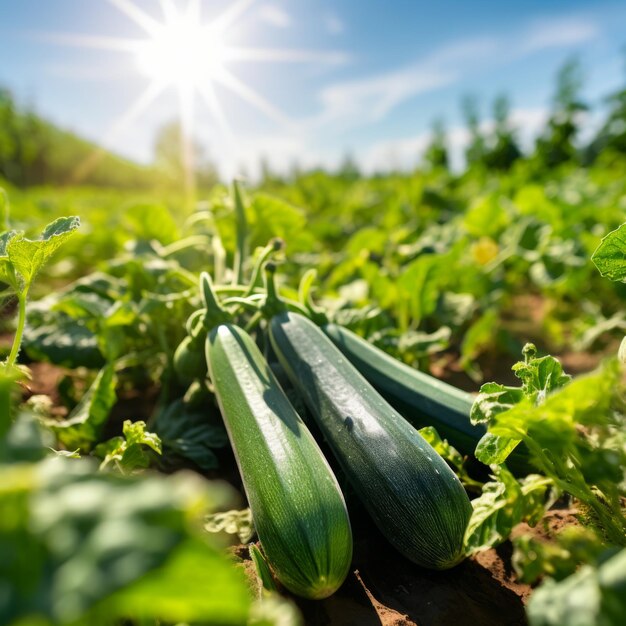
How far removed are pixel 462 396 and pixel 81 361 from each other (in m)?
1.92

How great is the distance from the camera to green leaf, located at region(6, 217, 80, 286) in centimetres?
155

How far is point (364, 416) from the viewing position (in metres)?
1.84

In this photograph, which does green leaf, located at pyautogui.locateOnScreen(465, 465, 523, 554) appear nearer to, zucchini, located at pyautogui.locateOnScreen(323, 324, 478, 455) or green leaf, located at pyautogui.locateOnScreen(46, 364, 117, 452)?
zucchini, located at pyautogui.locateOnScreen(323, 324, 478, 455)

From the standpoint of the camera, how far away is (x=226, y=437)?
7.82 feet

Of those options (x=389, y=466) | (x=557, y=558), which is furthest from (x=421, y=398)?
(x=557, y=558)

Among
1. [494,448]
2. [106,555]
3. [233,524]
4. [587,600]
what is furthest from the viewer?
[233,524]

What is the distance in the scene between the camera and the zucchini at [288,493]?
4.82 ft

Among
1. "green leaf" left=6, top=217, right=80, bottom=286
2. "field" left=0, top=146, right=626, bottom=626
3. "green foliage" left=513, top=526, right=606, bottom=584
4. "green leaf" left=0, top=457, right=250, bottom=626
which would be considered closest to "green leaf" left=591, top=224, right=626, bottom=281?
"field" left=0, top=146, right=626, bottom=626

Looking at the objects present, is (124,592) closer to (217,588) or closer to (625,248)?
(217,588)

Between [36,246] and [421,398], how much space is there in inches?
59.3

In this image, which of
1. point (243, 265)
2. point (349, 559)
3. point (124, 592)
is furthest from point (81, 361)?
point (124, 592)

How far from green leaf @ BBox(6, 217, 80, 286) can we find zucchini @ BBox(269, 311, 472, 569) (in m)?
0.99

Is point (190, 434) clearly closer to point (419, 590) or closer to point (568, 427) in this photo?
point (419, 590)

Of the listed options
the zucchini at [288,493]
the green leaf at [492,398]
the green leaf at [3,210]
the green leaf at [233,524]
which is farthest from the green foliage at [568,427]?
the green leaf at [3,210]
